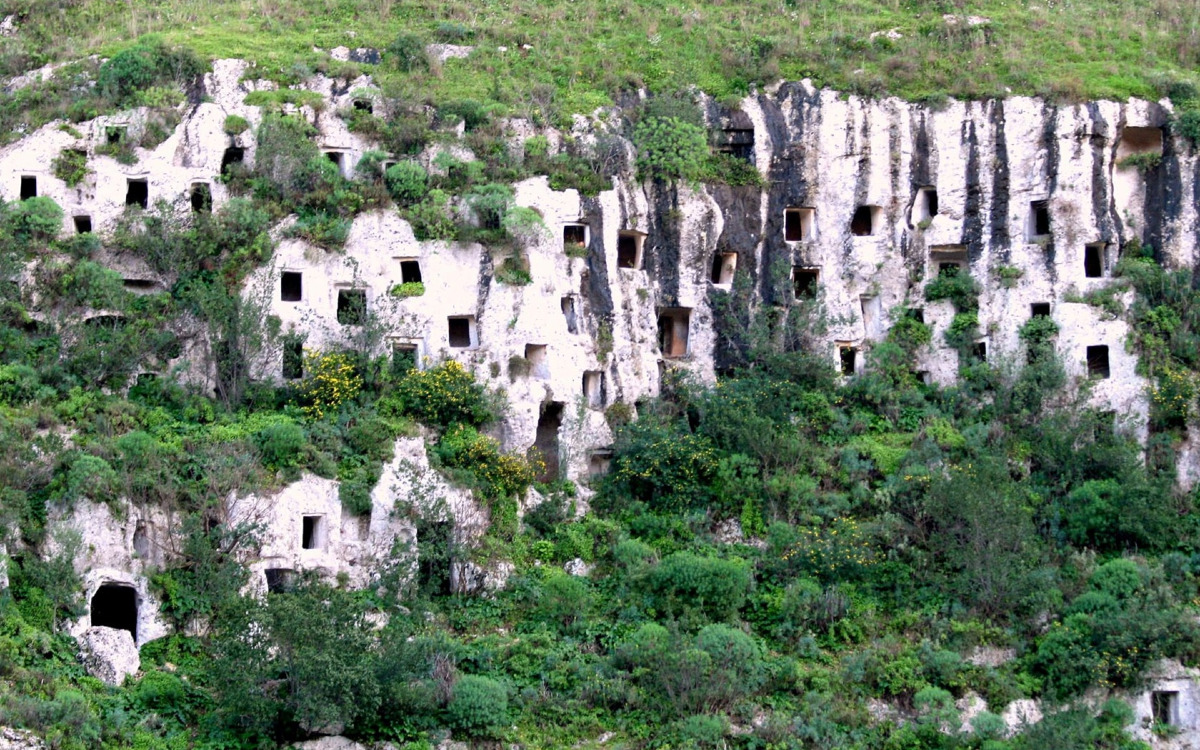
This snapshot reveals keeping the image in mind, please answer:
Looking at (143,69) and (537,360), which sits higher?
(143,69)

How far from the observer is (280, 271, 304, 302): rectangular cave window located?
141 feet

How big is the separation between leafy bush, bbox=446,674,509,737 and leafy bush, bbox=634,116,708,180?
16667 millimetres

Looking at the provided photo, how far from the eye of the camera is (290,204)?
4375 cm

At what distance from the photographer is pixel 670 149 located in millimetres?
46156

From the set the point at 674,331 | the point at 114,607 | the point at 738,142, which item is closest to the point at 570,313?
the point at 674,331

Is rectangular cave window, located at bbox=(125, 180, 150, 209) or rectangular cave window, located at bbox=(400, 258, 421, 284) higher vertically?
rectangular cave window, located at bbox=(125, 180, 150, 209)

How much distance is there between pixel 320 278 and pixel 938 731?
1808 centimetres

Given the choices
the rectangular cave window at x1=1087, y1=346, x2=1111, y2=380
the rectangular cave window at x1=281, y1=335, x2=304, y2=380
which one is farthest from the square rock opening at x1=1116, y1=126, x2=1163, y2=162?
the rectangular cave window at x1=281, y1=335, x2=304, y2=380

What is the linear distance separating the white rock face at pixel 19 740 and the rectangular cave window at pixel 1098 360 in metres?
25.8

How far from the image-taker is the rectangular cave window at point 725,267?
46250mm

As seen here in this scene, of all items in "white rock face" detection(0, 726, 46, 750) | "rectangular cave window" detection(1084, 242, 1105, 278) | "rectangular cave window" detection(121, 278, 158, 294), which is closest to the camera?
"white rock face" detection(0, 726, 46, 750)

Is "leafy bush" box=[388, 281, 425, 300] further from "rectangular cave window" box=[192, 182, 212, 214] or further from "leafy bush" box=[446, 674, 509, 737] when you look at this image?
"leafy bush" box=[446, 674, 509, 737]

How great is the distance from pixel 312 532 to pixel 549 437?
22.4 ft

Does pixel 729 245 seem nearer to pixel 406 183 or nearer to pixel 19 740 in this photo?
pixel 406 183
